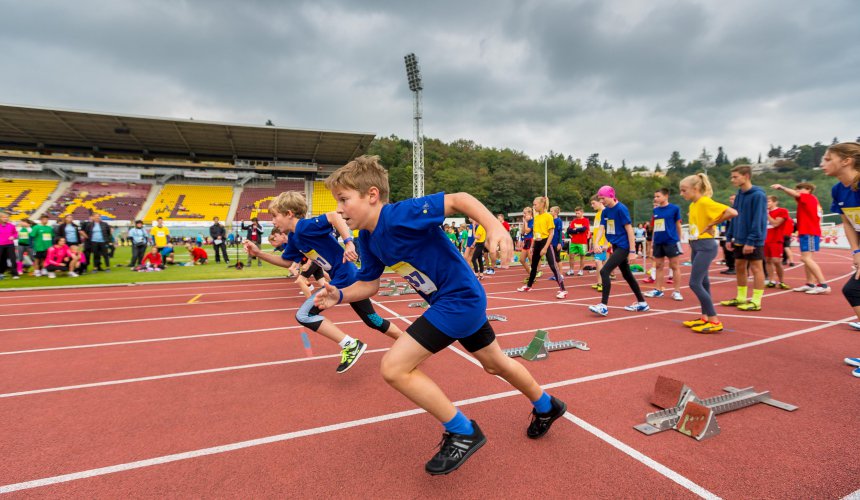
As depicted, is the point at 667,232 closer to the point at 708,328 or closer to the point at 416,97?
the point at 708,328

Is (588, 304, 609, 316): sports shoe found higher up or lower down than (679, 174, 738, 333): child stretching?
lower down

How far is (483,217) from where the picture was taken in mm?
2096

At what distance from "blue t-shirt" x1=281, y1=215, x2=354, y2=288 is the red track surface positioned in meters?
1.05

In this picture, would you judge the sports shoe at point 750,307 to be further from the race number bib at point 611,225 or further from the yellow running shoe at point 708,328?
the race number bib at point 611,225

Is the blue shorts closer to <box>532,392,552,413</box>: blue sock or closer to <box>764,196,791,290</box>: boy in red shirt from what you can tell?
<box>764,196,791,290</box>: boy in red shirt

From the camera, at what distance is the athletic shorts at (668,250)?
25.0 feet

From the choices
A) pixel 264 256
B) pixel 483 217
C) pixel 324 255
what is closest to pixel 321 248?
pixel 324 255

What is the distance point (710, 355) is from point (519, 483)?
3.36m

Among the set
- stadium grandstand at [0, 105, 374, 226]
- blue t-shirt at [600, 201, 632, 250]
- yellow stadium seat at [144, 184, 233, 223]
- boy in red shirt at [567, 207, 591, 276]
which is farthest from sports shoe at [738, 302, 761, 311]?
yellow stadium seat at [144, 184, 233, 223]

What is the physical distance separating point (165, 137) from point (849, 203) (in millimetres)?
52279

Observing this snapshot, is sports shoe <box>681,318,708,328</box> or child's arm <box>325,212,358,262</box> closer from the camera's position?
child's arm <box>325,212,358,262</box>

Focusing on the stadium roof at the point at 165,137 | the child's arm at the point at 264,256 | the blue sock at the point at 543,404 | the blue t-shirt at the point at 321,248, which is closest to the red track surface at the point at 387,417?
the blue sock at the point at 543,404

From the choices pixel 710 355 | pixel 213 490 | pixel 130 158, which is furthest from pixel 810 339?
pixel 130 158

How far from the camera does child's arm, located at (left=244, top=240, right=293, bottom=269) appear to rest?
4152 millimetres
